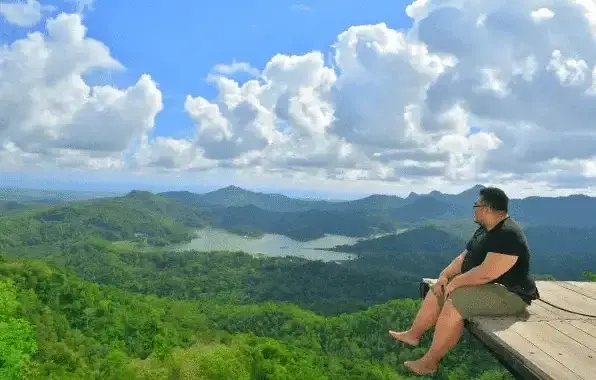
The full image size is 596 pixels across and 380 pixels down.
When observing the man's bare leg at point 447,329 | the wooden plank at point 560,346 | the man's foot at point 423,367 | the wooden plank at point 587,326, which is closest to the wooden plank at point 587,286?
the wooden plank at point 587,326

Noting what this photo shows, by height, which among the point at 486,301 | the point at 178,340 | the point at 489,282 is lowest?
the point at 178,340

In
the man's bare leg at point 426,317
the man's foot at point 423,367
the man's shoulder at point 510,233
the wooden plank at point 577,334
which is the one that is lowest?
the man's foot at point 423,367

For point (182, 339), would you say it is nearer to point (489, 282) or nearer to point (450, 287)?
point (450, 287)

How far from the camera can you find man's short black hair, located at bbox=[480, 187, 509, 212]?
5.90 metres

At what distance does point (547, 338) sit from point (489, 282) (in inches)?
44.4

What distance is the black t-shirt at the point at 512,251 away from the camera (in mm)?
5684

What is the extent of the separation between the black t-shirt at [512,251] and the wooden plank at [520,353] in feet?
2.13

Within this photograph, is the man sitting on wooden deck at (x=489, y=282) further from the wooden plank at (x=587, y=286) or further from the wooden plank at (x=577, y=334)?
the wooden plank at (x=587, y=286)

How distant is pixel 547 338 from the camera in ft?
15.6

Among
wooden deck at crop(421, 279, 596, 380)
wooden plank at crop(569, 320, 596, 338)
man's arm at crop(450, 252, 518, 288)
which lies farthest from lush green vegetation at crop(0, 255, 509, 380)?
wooden plank at crop(569, 320, 596, 338)

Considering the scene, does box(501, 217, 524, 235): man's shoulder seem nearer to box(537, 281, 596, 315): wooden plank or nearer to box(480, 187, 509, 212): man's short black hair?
box(480, 187, 509, 212): man's short black hair

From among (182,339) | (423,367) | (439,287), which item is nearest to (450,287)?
(439,287)

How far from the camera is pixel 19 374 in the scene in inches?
1130

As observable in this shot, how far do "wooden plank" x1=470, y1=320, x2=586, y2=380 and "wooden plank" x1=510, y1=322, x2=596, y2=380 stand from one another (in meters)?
0.05
